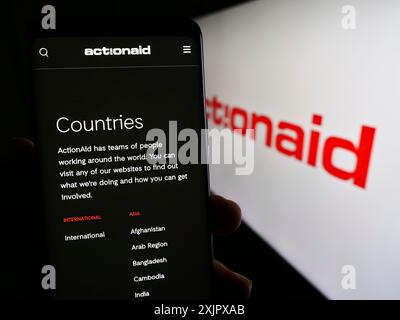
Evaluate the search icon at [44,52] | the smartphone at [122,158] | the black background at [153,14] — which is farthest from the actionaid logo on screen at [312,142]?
the search icon at [44,52]

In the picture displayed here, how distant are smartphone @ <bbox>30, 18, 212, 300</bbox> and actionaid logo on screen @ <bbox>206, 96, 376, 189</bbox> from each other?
840mm

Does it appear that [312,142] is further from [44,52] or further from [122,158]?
[44,52]

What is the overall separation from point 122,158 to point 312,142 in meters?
1.13

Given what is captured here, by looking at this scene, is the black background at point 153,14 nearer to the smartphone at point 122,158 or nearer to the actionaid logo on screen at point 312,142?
the actionaid logo on screen at point 312,142

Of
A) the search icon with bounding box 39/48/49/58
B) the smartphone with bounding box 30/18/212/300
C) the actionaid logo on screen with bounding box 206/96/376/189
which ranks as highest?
the search icon with bounding box 39/48/49/58

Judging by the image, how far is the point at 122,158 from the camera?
2.63 ft

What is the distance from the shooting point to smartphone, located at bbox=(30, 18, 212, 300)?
77cm

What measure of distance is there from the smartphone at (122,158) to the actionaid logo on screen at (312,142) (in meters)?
0.84

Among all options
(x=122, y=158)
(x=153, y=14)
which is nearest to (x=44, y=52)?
(x=122, y=158)

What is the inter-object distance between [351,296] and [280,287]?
0.48 m

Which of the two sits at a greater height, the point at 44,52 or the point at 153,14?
the point at 153,14

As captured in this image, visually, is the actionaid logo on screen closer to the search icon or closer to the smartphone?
the smartphone

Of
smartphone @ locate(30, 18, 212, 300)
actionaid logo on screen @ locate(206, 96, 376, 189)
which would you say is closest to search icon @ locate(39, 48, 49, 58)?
smartphone @ locate(30, 18, 212, 300)
